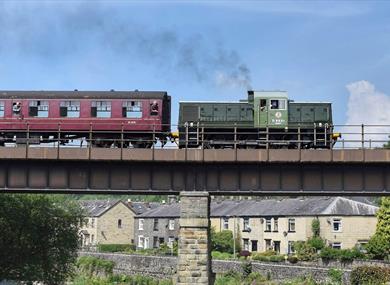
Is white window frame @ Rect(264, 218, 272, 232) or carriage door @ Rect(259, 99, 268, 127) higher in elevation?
carriage door @ Rect(259, 99, 268, 127)

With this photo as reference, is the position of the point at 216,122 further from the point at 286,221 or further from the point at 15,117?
the point at 286,221

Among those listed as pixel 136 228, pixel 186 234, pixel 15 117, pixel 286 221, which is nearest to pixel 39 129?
pixel 15 117

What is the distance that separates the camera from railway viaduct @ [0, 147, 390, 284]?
31.1 meters

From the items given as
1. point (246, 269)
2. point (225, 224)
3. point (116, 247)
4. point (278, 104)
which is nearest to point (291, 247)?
point (225, 224)

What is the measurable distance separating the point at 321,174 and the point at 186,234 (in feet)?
25.1

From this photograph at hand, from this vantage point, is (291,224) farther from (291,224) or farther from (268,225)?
(268,225)

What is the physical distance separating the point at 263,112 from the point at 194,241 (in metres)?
12.2

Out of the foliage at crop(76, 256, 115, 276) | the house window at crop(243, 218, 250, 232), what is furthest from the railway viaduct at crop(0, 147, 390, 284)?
the house window at crop(243, 218, 250, 232)

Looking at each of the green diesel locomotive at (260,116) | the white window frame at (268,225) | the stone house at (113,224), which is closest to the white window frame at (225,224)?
the white window frame at (268,225)

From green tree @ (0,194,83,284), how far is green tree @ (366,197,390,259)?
29844 millimetres

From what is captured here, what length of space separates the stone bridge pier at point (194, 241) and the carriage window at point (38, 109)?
44.2 feet

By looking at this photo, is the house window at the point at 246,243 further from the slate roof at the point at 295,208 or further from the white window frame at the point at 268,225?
the white window frame at the point at 268,225

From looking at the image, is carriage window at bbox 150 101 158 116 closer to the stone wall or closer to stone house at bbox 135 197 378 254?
the stone wall

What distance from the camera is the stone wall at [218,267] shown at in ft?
190
